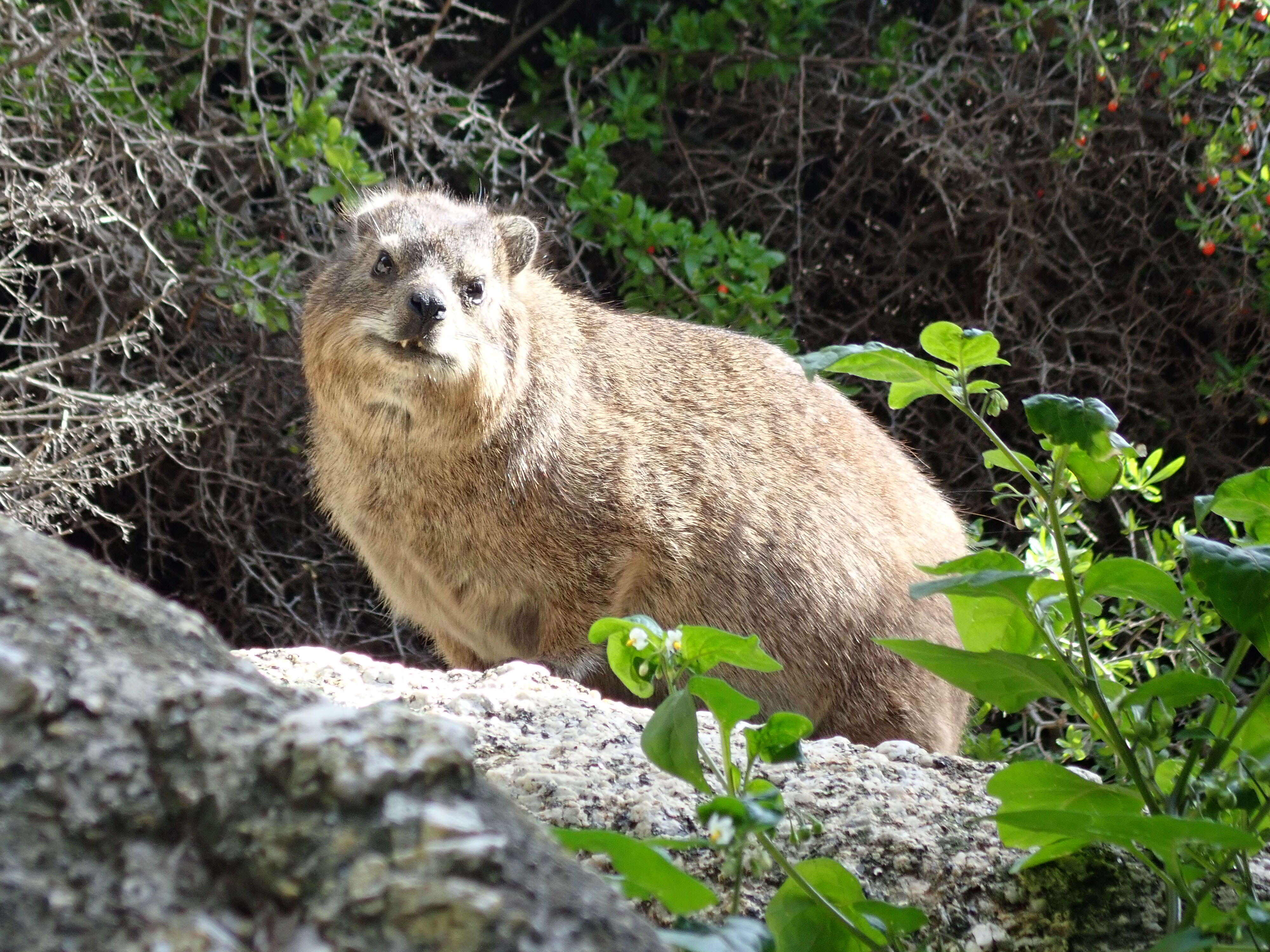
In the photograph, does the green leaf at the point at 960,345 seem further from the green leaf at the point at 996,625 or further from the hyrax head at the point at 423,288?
the hyrax head at the point at 423,288

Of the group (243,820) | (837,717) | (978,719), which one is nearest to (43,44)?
(837,717)

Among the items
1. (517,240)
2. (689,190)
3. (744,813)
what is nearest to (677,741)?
(744,813)

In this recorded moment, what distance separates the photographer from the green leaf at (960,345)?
1.87 meters

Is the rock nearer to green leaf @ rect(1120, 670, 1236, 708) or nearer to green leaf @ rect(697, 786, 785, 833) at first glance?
green leaf @ rect(697, 786, 785, 833)

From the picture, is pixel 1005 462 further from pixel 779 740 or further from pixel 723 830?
pixel 723 830

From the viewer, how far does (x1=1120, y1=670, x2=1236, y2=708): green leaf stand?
5.54 feet

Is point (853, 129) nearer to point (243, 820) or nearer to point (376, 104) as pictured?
point (376, 104)

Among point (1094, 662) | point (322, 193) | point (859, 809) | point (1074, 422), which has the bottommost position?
point (859, 809)

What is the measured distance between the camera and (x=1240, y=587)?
5.48ft

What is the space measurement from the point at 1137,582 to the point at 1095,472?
0.16 m

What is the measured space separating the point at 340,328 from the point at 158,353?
1447mm

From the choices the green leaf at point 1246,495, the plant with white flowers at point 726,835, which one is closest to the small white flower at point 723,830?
the plant with white flowers at point 726,835

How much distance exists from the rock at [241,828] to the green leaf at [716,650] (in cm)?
52

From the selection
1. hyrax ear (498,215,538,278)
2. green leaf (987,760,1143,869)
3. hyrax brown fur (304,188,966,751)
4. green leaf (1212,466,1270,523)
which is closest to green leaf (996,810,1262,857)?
green leaf (987,760,1143,869)
